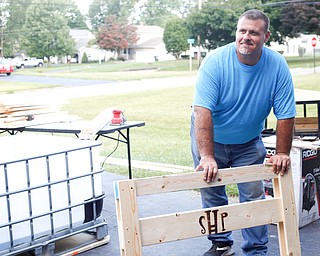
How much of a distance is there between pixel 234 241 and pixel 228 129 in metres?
1.27

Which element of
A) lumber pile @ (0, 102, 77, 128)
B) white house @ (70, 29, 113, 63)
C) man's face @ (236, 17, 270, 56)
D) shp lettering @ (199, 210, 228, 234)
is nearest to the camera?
shp lettering @ (199, 210, 228, 234)

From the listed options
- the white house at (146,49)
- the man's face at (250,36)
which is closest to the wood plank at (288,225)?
the man's face at (250,36)

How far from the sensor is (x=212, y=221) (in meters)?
2.80

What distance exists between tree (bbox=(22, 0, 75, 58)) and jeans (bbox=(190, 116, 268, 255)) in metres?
49.1

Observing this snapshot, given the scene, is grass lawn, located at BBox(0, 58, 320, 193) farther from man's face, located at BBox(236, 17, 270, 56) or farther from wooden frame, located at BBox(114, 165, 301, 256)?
wooden frame, located at BBox(114, 165, 301, 256)

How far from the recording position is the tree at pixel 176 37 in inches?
2122

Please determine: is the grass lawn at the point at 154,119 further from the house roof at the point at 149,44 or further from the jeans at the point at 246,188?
the house roof at the point at 149,44

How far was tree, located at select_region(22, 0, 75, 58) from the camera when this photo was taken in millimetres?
50969

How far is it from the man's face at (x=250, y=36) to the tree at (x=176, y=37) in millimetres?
50302

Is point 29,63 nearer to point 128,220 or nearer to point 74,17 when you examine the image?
point 74,17

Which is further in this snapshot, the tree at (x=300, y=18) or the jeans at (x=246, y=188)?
the tree at (x=300, y=18)

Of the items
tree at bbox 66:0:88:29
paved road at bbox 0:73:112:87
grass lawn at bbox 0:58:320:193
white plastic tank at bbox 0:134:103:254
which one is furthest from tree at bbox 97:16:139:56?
white plastic tank at bbox 0:134:103:254

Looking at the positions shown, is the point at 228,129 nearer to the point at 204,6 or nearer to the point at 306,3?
the point at 306,3

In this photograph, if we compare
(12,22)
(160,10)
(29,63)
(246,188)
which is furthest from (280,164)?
(160,10)
